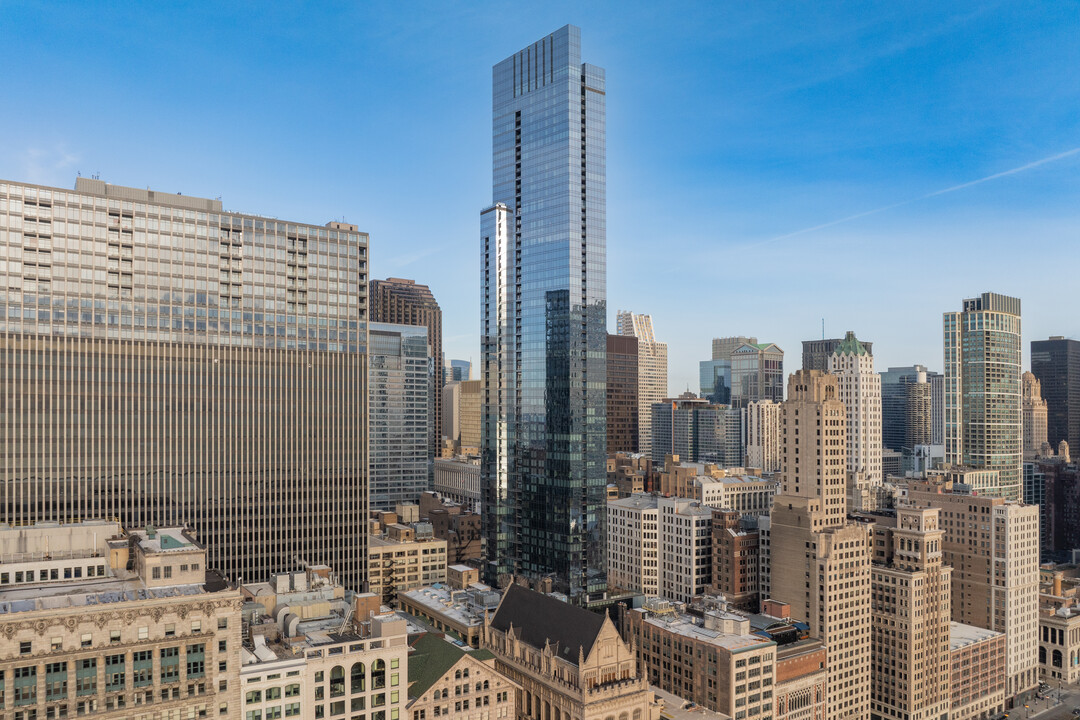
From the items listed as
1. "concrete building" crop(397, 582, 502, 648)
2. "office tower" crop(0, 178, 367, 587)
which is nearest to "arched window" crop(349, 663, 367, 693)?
"concrete building" crop(397, 582, 502, 648)

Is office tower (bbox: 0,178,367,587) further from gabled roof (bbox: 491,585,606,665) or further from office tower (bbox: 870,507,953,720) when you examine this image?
office tower (bbox: 870,507,953,720)

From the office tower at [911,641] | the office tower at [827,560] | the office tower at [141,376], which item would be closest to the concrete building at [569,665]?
the office tower at [827,560]

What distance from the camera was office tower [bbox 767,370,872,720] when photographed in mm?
179125

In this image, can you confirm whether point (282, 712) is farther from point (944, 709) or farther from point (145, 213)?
point (944, 709)

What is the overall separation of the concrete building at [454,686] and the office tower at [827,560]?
286 ft

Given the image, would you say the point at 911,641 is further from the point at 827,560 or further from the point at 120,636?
the point at 120,636

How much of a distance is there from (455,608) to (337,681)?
2758 inches

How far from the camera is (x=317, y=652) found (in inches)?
4402

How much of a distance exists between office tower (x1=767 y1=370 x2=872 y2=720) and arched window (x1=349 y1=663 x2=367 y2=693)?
112 metres

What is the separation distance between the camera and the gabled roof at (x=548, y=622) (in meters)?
132

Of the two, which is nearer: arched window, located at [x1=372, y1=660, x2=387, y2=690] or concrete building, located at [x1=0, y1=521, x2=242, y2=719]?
concrete building, located at [x1=0, y1=521, x2=242, y2=719]

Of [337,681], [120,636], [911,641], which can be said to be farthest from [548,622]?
[911,641]

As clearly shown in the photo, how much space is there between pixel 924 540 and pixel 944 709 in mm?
42936

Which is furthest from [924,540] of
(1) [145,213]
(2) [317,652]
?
(1) [145,213]
